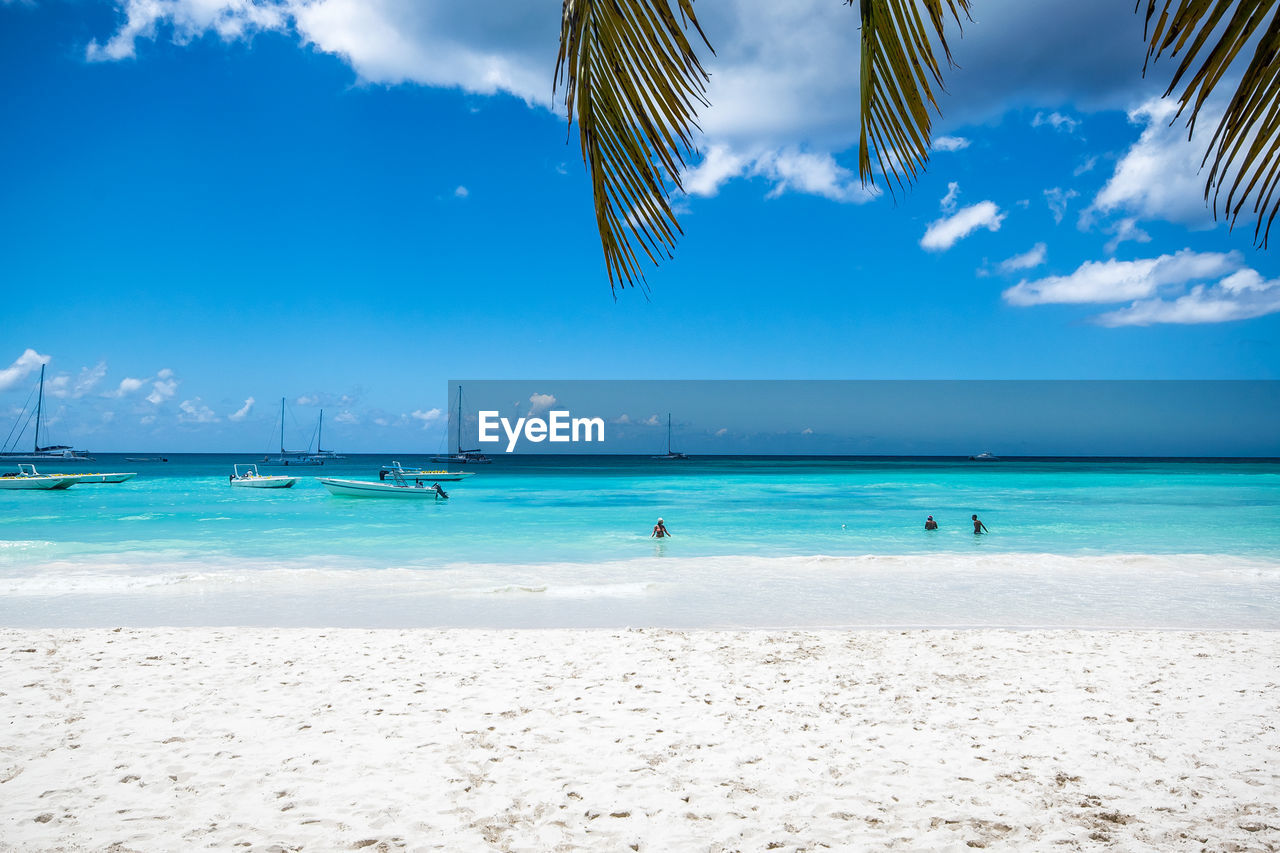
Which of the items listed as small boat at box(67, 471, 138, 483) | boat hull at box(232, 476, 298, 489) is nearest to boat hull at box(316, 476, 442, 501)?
boat hull at box(232, 476, 298, 489)

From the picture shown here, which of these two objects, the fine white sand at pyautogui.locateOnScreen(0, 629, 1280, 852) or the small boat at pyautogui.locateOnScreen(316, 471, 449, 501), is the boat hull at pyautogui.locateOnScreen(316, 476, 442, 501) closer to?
the small boat at pyautogui.locateOnScreen(316, 471, 449, 501)

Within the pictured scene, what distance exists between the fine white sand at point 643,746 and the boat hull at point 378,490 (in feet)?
96.7

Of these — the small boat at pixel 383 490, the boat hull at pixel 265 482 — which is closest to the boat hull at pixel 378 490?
the small boat at pixel 383 490

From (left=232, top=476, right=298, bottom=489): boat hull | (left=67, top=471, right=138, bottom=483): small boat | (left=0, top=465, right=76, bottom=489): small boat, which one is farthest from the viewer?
(left=67, top=471, right=138, bottom=483): small boat

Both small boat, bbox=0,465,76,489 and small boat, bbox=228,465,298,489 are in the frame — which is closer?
small boat, bbox=0,465,76,489

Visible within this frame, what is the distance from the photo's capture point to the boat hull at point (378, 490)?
37.5m

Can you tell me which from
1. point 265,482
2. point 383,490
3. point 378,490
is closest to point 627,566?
point 383,490

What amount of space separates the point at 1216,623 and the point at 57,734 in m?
13.8

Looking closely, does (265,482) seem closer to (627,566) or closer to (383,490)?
(383,490)

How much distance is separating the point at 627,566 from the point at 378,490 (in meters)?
24.5

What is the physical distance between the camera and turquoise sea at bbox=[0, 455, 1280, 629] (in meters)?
11.4

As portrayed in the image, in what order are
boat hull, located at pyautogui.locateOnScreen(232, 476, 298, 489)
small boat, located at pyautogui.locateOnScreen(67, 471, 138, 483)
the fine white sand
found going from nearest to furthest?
1. the fine white sand
2. boat hull, located at pyautogui.locateOnScreen(232, 476, 298, 489)
3. small boat, located at pyautogui.locateOnScreen(67, 471, 138, 483)

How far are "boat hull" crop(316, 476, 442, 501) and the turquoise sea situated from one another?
1768 millimetres

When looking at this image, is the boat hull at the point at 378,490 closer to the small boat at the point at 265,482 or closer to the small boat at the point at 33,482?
the small boat at the point at 265,482
